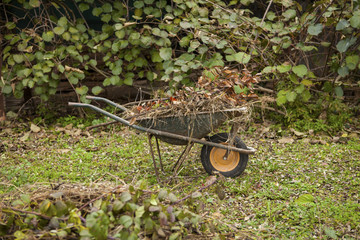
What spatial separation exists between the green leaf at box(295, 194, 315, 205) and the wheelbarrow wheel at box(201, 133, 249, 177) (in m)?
Answer: 0.60

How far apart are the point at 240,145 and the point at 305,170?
2.31 feet

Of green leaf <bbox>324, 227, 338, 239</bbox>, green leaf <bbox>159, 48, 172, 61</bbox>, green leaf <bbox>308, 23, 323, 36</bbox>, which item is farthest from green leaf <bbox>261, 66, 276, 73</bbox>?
green leaf <bbox>324, 227, 338, 239</bbox>

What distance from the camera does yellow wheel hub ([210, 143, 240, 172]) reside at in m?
3.43

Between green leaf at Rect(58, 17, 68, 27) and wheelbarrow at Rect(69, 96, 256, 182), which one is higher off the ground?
green leaf at Rect(58, 17, 68, 27)

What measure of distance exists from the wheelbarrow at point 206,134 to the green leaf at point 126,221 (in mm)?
1270

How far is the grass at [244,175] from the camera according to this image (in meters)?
2.60

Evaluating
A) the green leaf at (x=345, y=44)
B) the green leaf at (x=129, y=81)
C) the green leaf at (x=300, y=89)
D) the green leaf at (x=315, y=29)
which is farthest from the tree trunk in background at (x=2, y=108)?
the green leaf at (x=345, y=44)

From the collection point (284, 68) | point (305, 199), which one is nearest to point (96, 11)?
point (284, 68)

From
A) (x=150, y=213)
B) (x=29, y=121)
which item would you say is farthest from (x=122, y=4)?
(x=150, y=213)

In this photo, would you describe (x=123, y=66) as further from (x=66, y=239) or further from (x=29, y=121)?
(x=66, y=239)

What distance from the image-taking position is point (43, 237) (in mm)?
1915

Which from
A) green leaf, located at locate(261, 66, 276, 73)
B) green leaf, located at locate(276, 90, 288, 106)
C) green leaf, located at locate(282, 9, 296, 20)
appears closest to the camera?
green leaf, located at locate(261, 66, 276, 73)

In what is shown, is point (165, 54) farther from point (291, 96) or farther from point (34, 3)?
point (34, 3)

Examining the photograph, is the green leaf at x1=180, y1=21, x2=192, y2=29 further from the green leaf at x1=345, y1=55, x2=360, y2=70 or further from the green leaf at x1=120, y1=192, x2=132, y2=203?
the green leaf at x1=120, y1=192, x2=132, y2=203
